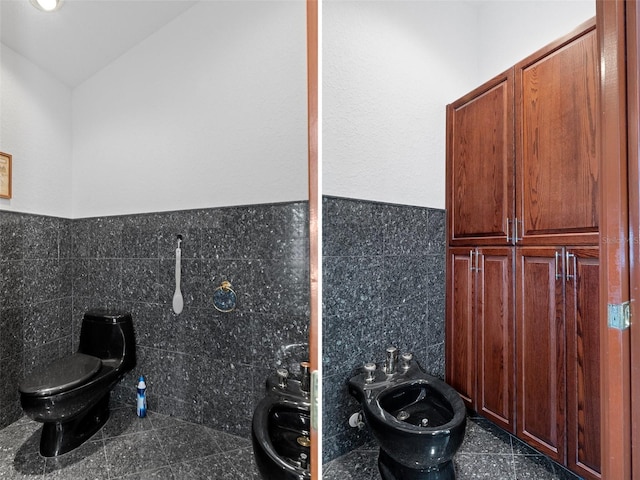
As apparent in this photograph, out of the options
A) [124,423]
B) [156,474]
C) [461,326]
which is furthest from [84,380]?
[461,326]

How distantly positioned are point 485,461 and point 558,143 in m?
1.00

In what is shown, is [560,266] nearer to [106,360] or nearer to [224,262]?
[224,262]

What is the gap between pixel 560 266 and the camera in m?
0.74

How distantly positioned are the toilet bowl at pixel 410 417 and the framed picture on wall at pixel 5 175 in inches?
37.8

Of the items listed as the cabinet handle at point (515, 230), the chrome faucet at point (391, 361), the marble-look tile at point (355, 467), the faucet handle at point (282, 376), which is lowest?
the marble-look tile at point (355, 467)

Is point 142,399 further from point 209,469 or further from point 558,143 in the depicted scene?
point 558,143

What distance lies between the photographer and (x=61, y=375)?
67 centimetres

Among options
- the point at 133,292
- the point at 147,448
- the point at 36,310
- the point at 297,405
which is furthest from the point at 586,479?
the point at 36,310

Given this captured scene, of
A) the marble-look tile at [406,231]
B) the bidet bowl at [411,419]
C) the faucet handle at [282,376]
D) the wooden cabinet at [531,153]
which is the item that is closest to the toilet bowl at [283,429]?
the faucet handle at [282,376]

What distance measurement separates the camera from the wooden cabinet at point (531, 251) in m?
0.71

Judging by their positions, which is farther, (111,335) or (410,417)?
(410,417)

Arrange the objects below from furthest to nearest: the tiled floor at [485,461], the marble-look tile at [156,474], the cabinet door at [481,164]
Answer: the cabinet door at [481,164], the tiled floor at [485,461], the marble-look tile at [156,474]

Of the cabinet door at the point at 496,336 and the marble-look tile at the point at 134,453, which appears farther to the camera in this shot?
the cabinet door at the point at 496,336

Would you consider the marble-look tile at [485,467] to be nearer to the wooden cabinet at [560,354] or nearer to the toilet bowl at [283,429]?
the wooden cabinet at [560,354]
